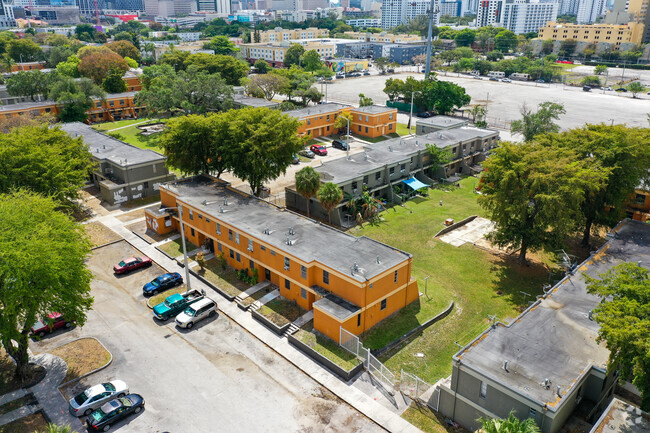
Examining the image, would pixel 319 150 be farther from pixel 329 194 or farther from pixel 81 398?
pixel 81 398

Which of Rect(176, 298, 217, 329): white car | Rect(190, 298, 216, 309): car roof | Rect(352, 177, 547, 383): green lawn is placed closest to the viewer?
Rect(352, 177, 547, 383): green lawn

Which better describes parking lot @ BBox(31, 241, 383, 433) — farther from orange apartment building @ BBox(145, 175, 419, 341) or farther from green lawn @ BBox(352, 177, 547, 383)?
green lawn @ BBox(352, 177, 547, 383)

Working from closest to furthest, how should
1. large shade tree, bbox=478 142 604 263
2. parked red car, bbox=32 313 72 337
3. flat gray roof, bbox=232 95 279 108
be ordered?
parked red car, bbox=32 313 72 337, large shade tree, bbox=478 142 604 263, flat gray roof, bbox=232 95 279 108

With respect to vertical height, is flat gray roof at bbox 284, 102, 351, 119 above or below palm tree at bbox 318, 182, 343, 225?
above

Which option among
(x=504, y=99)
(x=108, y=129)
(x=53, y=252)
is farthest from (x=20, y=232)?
(x=504, y=99)

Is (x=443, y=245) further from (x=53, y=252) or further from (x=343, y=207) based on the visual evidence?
(x=53, y=252)

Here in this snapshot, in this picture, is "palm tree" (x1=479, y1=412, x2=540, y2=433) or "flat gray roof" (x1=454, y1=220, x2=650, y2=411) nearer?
"palm tree" (x1=479, y1=412, x2=540, y2=433)

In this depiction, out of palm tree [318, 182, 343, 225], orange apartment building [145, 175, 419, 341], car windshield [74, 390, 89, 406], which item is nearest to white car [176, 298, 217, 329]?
orange apartment building [145, 175, 419, 341]
